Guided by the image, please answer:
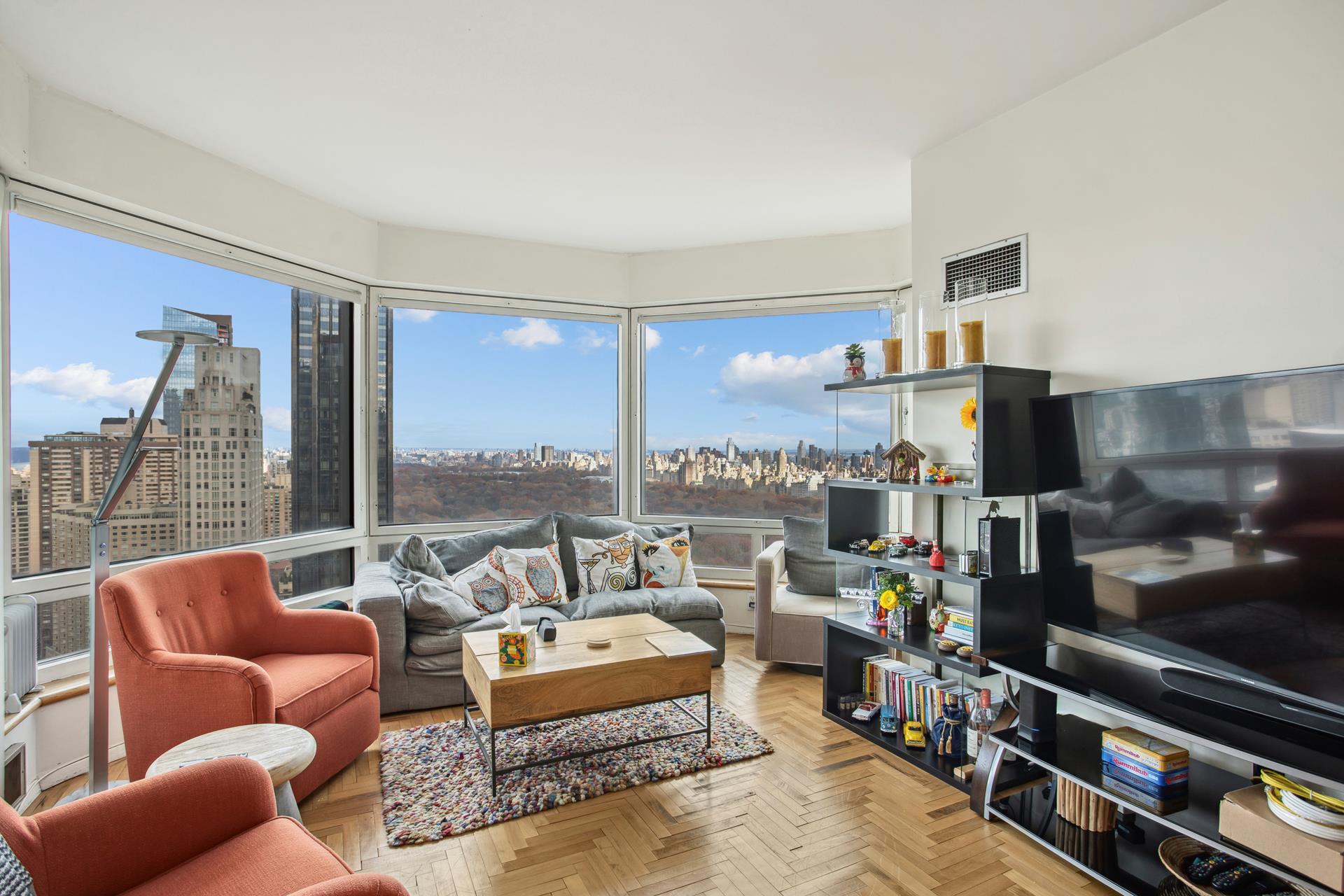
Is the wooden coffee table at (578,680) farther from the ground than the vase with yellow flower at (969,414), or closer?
closer

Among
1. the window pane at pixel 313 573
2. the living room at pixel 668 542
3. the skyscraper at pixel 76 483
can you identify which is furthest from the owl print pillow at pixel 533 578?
the skyscraper at pixel 76 483

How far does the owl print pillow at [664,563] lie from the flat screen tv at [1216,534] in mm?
2357

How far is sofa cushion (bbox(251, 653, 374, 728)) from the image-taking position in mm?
2533

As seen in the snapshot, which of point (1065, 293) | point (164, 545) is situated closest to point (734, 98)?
point (1065, 293)

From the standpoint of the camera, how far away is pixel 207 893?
4.68 feet

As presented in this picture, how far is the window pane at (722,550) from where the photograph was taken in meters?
4.99

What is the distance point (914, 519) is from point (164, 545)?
12.2ft

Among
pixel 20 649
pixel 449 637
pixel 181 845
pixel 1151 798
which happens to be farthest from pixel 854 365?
pixel 20 649

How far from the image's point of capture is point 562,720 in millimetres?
3094

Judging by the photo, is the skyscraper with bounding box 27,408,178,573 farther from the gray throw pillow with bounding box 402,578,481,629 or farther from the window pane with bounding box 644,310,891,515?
the window pane with bounding box 644,310,891,515

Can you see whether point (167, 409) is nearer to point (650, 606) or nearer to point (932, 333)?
point (650, 606)

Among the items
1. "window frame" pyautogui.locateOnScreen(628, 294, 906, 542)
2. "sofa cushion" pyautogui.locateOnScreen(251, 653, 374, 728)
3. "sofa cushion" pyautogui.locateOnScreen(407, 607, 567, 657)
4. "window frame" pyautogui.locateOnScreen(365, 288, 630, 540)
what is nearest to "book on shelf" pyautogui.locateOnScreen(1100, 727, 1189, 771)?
"sofa cushion" pyautogui.locateOnScreen(407, 607, 567, 657)

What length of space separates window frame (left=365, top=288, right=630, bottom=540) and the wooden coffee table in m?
1.62

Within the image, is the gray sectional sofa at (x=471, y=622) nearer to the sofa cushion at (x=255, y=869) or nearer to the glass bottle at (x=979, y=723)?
the glass bottle at (x=979, y=723)
